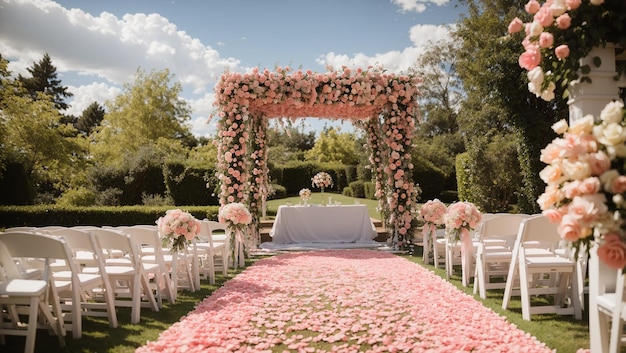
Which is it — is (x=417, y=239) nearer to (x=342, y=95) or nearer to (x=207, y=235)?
(x=342, y=95)

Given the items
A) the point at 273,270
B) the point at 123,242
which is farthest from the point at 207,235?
the point at 123,242

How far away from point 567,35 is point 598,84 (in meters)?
0.40

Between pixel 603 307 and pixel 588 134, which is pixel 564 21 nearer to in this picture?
pixel 588 134

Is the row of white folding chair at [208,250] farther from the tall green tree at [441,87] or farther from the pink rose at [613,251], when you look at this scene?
the tall green tree at [441,87]

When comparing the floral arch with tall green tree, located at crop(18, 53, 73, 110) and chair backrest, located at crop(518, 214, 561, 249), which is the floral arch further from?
tall green tree, located at crop(18, 53, 73, 110)

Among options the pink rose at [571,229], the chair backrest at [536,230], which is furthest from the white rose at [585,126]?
the chair backrest at [536,230]

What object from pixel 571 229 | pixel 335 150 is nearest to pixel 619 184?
pixel 571 229

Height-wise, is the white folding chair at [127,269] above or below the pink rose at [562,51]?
below

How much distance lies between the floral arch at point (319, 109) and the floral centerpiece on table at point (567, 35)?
6.34 meters

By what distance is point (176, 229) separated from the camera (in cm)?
502

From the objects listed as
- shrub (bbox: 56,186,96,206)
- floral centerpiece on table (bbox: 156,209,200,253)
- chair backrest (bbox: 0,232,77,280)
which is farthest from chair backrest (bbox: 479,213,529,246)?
shrub (bbox: 56,186,96,206)

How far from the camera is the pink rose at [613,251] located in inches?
80.4

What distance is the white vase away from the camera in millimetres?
2855

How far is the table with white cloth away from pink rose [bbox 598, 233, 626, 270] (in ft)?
28.1
